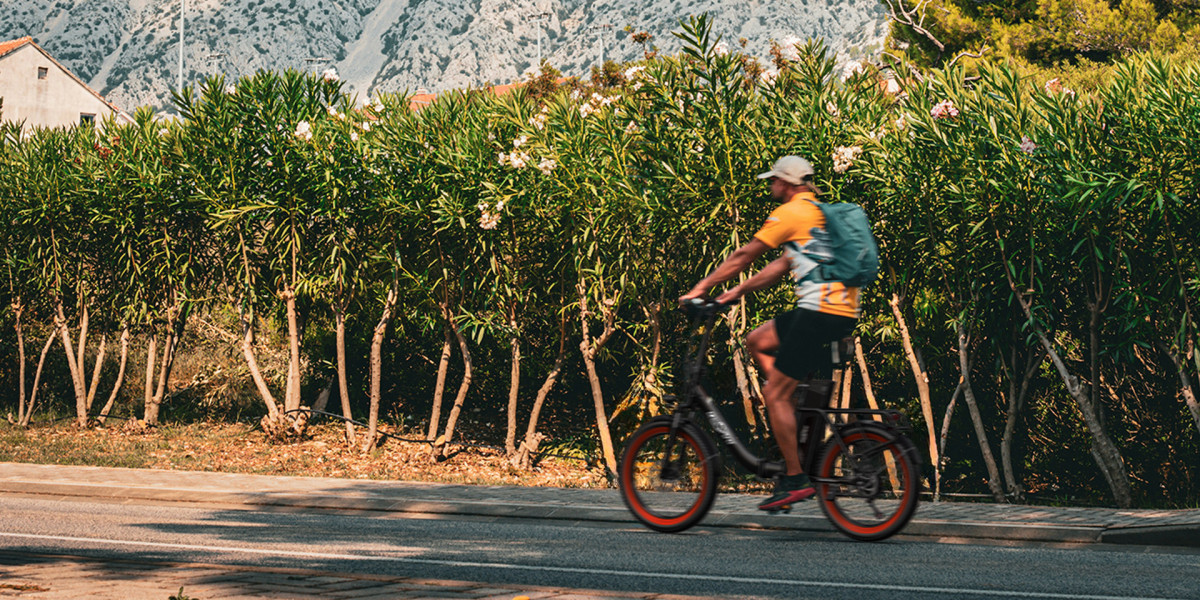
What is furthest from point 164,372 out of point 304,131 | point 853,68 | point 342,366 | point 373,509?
point 853,68

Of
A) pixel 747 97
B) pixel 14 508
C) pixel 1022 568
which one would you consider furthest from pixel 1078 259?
pixel 14 508

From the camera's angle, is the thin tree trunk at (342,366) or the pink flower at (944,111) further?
the thin tree trunk at (342,366)

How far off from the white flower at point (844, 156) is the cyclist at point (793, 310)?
16.9 feet

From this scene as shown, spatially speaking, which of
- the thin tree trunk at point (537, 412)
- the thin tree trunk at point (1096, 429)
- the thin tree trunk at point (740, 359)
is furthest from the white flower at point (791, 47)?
the thin tree trunk at point (537, 412)

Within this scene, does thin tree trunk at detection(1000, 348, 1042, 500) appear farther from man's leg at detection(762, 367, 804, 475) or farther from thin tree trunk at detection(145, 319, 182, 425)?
thin tree trunk at detection(145, 319, 182, 425)

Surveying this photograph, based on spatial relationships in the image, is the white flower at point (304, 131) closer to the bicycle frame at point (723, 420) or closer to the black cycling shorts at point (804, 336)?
the bicycle frame at point (723, 420)

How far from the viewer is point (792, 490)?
6914 mm

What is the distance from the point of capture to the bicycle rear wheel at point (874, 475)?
6.63 meters

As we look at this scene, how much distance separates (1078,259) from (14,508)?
388 inches

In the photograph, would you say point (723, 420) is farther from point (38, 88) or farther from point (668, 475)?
point (38, 88)

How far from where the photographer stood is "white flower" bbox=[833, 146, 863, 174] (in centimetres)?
1185

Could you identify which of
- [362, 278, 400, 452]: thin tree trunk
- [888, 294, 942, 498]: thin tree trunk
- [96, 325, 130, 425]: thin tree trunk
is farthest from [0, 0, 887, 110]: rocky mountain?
[888, 294, 942, 498]: thin tree trunk

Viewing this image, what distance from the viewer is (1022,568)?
6.50 metres

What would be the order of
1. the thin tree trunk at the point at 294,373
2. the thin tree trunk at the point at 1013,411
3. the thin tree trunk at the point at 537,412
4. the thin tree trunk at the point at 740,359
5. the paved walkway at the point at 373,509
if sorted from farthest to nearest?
1. the thin tree trunk at the point at 294,373
2. the thin tree trunk at the point at 537,412
3. the thin tree trunk at the point at 740,359
4. the thin tree trunk at the point at 1013,411
5. the paved walkway at the point at 373,509
